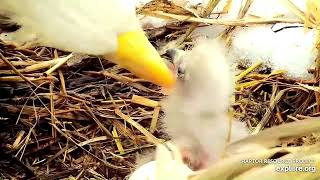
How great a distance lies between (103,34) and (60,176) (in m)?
0.23

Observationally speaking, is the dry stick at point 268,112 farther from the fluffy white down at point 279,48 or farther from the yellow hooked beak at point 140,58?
the yellow hooked beak at point 140,58

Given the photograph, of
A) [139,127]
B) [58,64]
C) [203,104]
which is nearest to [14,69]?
[58,64]

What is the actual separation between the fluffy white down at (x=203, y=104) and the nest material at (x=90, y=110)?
5 cm

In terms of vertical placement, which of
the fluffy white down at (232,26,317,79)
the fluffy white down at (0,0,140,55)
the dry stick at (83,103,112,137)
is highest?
the fluffy white down at (0,0,140,55)

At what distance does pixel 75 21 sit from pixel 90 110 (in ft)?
0.67

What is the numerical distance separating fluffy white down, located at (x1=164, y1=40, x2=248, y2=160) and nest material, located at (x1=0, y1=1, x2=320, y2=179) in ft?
0.17

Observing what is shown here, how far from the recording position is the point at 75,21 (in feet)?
2.57

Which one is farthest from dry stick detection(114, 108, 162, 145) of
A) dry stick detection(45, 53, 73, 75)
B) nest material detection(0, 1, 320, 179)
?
dry stick detection(45, 53, 73, 75)

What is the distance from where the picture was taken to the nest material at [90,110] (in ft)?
2.99

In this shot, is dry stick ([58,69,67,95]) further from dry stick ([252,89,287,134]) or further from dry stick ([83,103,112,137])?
dry stick ([252,89,287,134])

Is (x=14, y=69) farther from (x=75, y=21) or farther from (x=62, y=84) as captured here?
(x=75, y=21)

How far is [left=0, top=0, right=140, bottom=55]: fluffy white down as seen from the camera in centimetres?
78

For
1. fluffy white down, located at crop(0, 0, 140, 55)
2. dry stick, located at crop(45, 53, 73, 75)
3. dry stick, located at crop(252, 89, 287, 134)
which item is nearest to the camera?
fluffy white down, located at crop(0, 0, 140, 55)


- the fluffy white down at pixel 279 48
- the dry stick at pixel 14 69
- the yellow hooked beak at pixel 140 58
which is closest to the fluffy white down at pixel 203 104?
the yellow hooked beak at pixel 140 58
